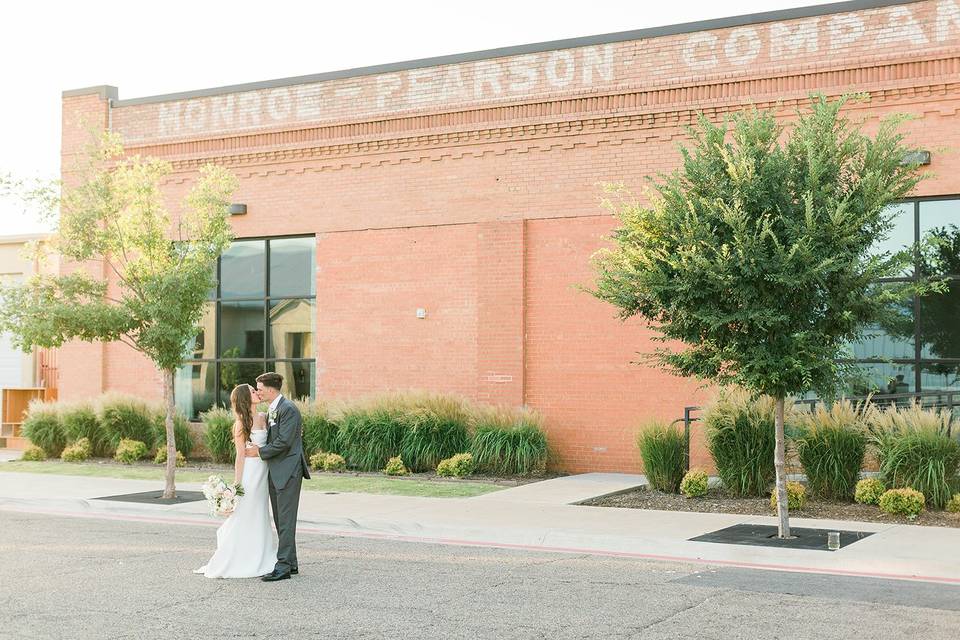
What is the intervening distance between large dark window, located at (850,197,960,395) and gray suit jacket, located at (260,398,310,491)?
33.1 feet

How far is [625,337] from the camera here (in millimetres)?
18906

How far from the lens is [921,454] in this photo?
1373 centimetres

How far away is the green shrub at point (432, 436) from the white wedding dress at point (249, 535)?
29.0 ft

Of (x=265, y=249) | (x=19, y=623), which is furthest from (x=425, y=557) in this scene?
(x=265, y=249)

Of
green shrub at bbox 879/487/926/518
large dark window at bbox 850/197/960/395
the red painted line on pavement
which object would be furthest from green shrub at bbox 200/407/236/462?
green shrub at bbox 879/487/926/518

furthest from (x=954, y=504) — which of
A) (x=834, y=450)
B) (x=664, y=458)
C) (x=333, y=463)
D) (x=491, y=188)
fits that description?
(x=333, y=463)

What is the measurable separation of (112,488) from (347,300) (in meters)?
6.16

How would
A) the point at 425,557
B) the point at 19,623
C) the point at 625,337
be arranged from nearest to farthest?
the point at 19,623, the point at 425,557, the point at 625,337

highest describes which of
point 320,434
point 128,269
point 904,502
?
point 128,269

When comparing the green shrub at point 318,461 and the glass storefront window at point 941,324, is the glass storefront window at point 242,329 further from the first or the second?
the glass storefront window at point 941,324

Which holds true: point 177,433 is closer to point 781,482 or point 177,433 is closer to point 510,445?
point 510,445

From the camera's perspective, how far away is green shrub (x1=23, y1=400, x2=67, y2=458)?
22641 millimetres

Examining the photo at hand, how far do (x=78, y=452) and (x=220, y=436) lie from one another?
313 centimetres

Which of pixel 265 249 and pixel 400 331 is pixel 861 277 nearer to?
pixel 400 331
